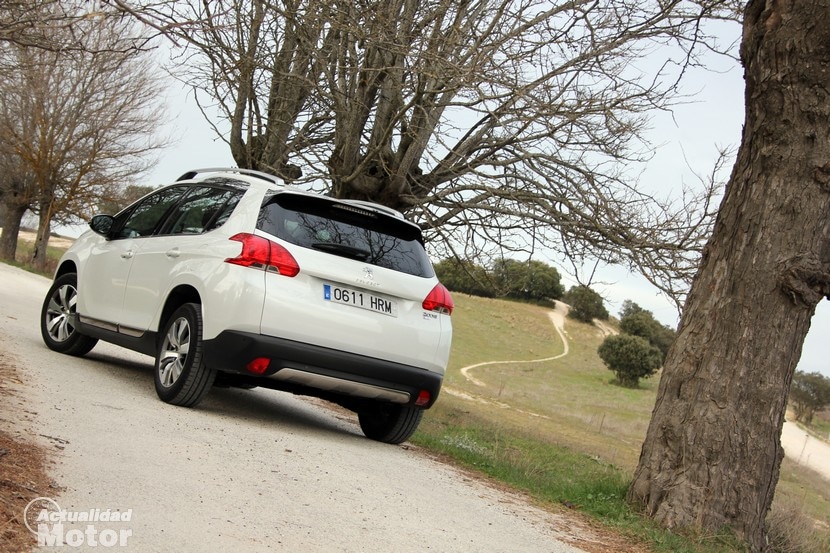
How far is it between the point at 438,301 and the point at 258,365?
1651 mm

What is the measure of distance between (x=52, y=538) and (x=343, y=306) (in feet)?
11.9

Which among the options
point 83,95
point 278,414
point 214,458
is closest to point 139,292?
point 278,414

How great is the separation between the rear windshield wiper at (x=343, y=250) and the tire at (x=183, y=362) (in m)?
1.09

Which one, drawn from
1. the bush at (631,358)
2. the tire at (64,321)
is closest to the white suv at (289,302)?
the tire at (64,321)

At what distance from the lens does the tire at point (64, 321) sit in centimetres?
923

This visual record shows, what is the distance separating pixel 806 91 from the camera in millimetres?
6191

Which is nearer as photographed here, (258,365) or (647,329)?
(258,365)

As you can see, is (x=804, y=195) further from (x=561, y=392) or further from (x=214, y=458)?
(x=561, y=392)

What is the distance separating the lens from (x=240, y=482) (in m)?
4.93

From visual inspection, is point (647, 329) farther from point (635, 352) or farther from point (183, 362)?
point (183, 362)

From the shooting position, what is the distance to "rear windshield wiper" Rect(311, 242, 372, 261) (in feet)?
22.7

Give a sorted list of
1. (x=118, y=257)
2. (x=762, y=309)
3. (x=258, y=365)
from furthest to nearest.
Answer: (x=118, y=257) < (x=258, y=365) < (x=762, y=309)

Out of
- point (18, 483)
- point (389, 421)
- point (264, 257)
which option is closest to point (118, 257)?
point (264, 257)

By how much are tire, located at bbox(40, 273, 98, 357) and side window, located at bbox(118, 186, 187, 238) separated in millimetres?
961
